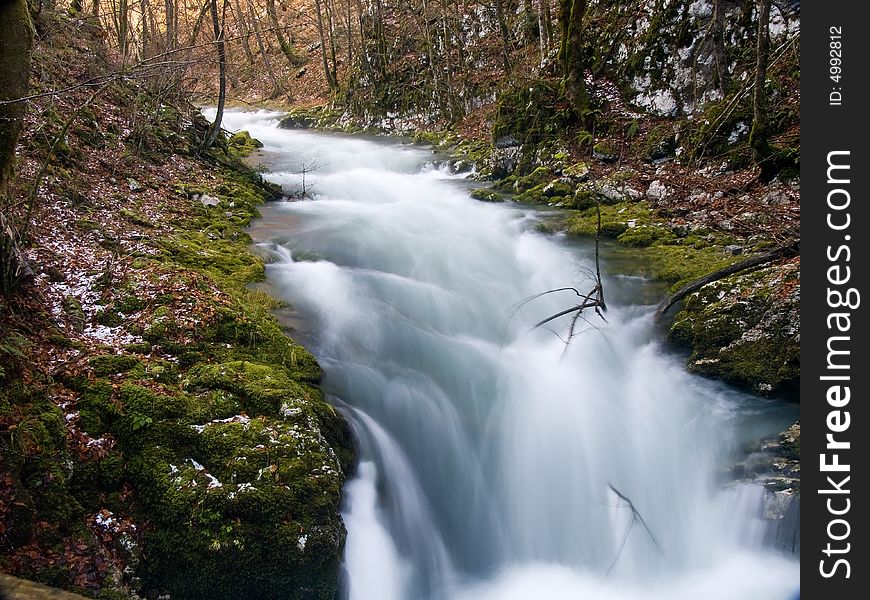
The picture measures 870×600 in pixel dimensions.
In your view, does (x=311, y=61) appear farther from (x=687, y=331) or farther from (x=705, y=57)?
(x=687, y=331)

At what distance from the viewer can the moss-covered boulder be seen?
5.80 meters

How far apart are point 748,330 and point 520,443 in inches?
110

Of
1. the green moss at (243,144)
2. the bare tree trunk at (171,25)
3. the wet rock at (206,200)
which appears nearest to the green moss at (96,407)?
the wet rock at (206,200)

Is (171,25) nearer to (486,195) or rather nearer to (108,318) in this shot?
(486,195)

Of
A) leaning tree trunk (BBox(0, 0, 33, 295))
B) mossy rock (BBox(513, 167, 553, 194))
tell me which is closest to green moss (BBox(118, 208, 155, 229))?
leaning tree trunk (BBox(0, 0, 33, 295))

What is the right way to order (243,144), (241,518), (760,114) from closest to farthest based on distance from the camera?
(241,518), (760,114), (243,144)

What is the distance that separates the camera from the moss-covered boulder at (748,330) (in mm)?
5805

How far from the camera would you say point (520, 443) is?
602cm

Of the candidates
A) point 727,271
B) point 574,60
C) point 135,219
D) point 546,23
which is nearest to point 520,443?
point 727,271

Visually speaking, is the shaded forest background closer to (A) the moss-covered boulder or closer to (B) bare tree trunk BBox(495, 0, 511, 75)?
(A) the moss-covered boulder

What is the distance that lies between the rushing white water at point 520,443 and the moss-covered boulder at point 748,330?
24 cm

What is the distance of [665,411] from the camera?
20.0 feet

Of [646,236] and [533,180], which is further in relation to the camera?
[533,180]

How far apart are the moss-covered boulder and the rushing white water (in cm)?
24
